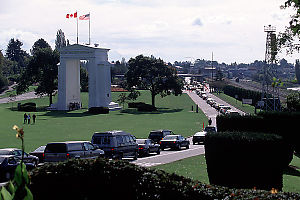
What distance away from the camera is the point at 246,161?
52.7 feet

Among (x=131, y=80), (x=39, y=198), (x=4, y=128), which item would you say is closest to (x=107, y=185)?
(x=39, y=198)

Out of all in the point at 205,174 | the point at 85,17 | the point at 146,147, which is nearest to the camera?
the point at 205,174

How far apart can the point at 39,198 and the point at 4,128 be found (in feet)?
146

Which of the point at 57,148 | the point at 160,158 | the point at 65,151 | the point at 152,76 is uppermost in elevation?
the point at 152,76

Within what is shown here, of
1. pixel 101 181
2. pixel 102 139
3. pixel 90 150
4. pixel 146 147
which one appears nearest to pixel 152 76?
pixel 146 147

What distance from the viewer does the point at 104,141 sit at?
2830 cm

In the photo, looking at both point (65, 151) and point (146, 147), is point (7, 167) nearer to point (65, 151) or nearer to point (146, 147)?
point (65, 151)

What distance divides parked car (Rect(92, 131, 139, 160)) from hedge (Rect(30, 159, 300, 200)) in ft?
53.9

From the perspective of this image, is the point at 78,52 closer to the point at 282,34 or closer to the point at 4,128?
the point at 4,128

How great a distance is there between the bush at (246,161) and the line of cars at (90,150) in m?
6.37

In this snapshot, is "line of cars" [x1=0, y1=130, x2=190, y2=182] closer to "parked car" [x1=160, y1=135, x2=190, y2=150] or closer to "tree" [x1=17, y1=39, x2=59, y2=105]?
"parked car" [x1=160, y1=135, x2=190, y2=150]

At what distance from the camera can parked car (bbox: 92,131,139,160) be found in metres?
28.0

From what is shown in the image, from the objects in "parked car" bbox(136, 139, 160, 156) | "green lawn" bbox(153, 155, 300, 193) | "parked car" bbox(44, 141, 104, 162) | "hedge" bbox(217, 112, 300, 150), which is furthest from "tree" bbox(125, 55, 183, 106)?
"parked car" bbox(44, 141, 104, 162)

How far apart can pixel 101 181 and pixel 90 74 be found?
78123 millimetres
